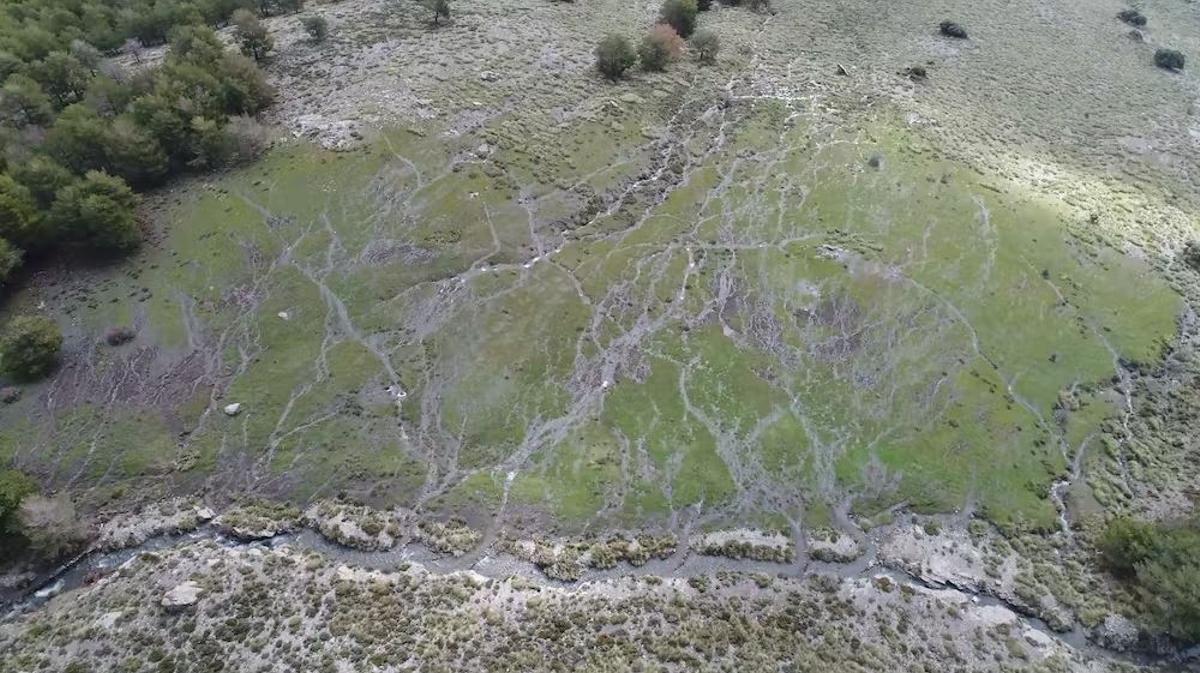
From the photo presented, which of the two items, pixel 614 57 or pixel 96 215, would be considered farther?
pixel 614 57

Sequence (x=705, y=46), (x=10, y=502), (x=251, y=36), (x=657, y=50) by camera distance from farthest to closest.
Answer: (x=705, y=46), (x=657, y=50), (x=251, y=36), (x=10, y=502)

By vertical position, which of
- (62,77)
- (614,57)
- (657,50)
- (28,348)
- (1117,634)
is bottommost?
(1117,634)

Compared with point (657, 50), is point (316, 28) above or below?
above

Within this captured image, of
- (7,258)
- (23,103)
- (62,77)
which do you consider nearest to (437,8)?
(62,77)

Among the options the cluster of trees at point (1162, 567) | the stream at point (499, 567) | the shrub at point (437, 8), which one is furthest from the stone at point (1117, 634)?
the shrub at point (437, 8)

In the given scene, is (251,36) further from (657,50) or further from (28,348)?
(657,50)

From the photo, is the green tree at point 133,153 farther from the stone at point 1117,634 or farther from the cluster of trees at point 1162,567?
the stone at point 1117,634

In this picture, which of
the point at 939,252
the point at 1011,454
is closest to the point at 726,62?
the point at 939,252

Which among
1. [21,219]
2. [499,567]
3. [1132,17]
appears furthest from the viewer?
[1132,17]
